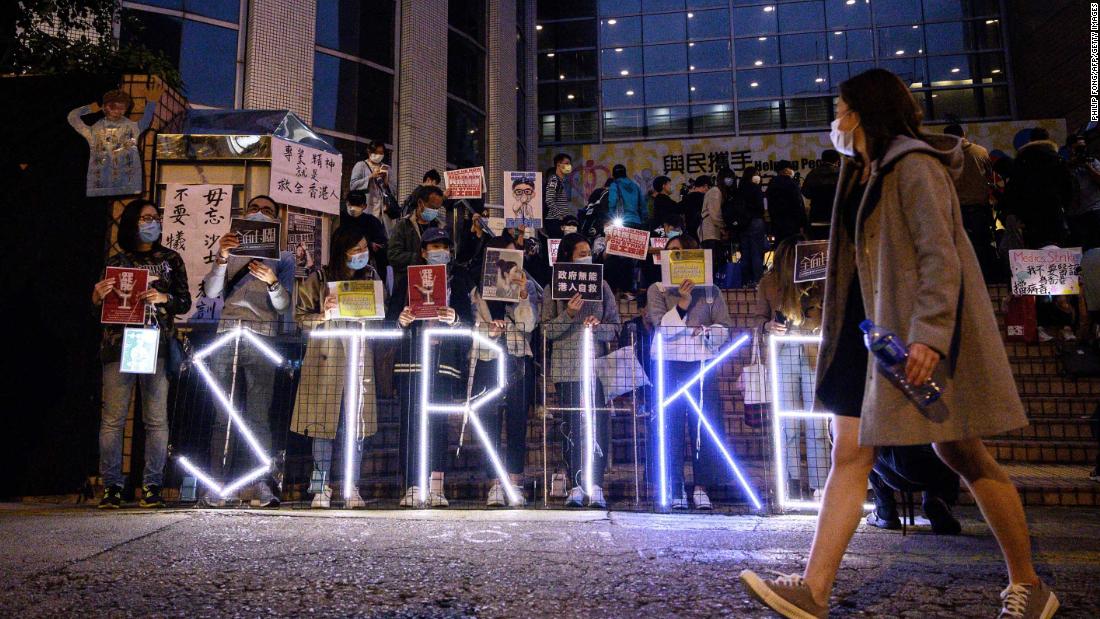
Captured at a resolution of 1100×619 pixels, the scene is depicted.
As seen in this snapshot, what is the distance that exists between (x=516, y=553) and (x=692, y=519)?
187cm

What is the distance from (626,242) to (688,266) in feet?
4.83

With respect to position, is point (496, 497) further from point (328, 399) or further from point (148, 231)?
point (148, 231)

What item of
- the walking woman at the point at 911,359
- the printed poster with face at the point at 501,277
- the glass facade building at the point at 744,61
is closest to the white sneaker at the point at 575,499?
the printed poster with face at the point at 501,277

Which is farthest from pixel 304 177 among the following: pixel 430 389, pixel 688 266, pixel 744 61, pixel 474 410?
pixel 744 61

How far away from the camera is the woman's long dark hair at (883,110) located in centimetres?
274

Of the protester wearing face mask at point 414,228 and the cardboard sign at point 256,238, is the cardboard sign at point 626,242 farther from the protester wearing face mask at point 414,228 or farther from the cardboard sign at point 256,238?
the cardboard sign at point 256,238

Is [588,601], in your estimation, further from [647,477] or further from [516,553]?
[647,477]

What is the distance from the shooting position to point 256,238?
6328 mm

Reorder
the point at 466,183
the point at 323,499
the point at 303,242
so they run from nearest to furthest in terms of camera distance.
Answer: the point at 323,499 → the point at 303,242 → the point at 466,183

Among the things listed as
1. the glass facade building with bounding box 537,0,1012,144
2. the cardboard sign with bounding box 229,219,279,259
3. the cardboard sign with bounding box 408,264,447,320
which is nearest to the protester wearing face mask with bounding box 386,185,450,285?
the cardboard sign with bounding box 408,264,447,320

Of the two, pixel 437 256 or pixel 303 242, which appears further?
pixel 303 242

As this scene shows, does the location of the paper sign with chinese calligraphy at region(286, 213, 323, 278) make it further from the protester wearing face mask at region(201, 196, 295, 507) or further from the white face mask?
the white face mask

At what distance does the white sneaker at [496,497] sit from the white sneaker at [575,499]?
1.63 ft

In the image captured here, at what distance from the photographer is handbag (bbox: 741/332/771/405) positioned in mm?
5980
